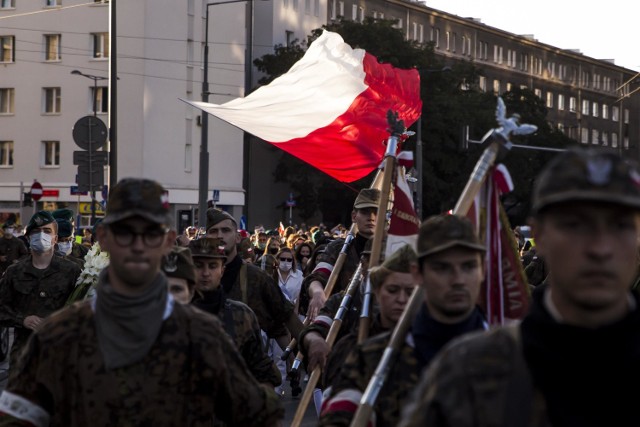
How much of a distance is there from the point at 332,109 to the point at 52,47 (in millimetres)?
55319

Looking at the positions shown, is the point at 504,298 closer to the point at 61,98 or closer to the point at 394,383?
the point at 394,383

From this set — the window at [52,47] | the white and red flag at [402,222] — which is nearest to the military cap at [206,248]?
the white and red flag at [402,222]

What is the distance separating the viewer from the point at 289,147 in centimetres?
1178

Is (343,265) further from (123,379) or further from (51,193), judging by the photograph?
(51,193)

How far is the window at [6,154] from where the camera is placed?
67.4 meters

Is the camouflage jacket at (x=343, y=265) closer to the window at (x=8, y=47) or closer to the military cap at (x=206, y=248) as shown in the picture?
the military cap at (x=206, y=248)

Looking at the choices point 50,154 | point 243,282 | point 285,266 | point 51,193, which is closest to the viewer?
point 243,282

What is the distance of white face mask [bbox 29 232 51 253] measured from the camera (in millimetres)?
11992

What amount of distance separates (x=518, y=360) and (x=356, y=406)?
2.34m

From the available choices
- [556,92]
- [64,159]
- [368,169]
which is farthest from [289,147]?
[556,92]

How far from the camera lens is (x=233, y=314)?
7.47m

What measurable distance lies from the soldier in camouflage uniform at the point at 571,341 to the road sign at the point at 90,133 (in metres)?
21.9

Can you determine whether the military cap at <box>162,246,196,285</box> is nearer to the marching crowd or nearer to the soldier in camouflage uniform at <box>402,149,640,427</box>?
the marching crowd

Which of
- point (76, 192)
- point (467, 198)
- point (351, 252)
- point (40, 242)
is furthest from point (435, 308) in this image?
point (76, 192)
